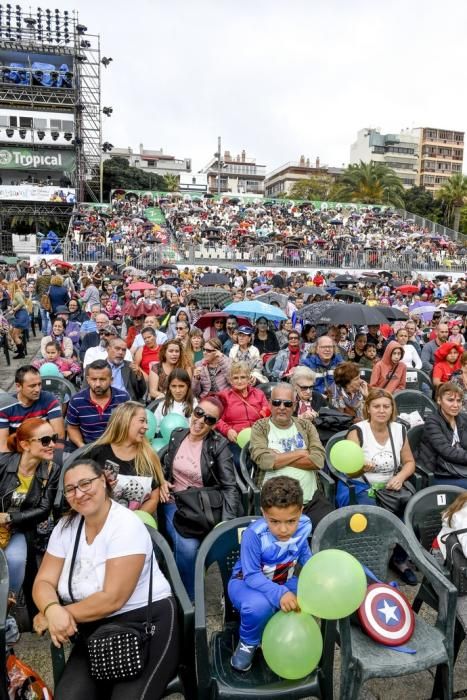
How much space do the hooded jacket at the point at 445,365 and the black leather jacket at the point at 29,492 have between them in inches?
192

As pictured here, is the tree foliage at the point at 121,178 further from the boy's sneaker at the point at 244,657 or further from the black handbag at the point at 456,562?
the boy's sneaker at the point at 244,657

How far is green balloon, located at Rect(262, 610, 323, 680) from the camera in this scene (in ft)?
7.29

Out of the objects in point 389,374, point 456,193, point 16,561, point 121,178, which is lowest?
point 16,561

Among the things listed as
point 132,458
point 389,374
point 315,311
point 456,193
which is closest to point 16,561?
point 132,458

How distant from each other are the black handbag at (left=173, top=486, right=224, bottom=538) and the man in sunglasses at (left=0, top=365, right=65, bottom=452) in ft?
4.41

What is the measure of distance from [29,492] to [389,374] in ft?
13.9

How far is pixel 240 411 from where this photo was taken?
4586mm

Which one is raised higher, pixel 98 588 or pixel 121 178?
pixel 121 178

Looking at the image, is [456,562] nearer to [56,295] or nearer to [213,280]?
[56,295]

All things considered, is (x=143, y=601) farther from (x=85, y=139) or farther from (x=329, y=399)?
(x=85, y=139)

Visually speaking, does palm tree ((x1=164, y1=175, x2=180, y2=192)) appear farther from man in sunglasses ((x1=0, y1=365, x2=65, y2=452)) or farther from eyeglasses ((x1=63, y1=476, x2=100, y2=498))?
eyeglasses ((x1=63, y1=476, x2=100, y2=498))

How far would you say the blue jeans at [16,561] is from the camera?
9.86ft

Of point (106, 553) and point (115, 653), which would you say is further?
point (106, 553)

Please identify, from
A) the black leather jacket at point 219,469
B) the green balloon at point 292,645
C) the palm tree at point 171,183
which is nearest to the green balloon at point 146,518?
the black leather jacket at point 219,469
